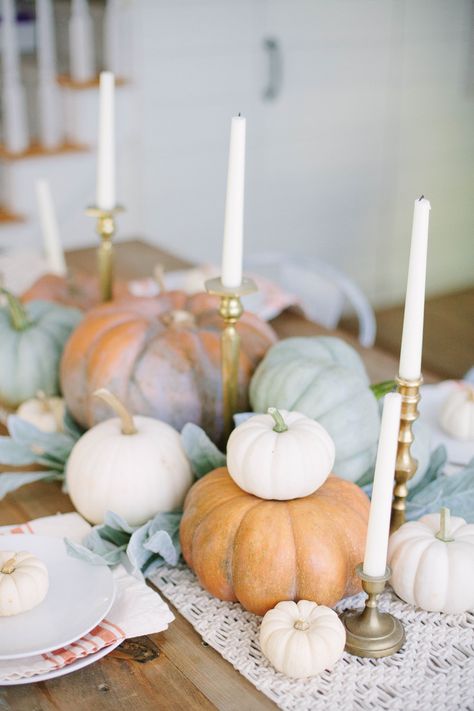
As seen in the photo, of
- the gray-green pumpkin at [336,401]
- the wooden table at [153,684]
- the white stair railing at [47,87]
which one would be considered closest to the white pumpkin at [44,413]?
the gray-green pumpkin at [336,401]

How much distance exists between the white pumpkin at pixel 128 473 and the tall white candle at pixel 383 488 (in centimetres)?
31

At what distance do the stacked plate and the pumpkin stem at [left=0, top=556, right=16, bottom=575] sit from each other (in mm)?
45

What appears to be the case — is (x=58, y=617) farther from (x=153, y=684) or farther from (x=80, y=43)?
(x=80, y=43)

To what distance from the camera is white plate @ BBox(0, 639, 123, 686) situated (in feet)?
2.82

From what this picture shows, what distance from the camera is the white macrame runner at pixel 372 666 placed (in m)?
0.84

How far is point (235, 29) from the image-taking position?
392 centimetres

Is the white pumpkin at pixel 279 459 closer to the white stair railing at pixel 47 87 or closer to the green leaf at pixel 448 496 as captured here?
the green leaf at pixel 448 496

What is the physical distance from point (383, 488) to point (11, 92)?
2.78 m

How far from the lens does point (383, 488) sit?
32.9 inches

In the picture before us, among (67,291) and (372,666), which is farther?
(67,291)

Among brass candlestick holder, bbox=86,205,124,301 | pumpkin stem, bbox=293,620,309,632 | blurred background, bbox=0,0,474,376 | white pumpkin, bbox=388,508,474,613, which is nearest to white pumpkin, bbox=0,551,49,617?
pumpkin stem, bbox=293,620,309,632

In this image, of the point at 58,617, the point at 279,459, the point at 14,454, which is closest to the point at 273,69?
the point at 14,454

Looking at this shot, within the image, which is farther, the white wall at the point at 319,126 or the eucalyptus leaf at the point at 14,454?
the white wall at the point at 319,126

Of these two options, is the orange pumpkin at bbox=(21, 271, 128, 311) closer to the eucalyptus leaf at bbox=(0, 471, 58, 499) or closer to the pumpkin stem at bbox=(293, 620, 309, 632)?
the eucalyptus leaf at bbox=(0, 471, 58, 499)
